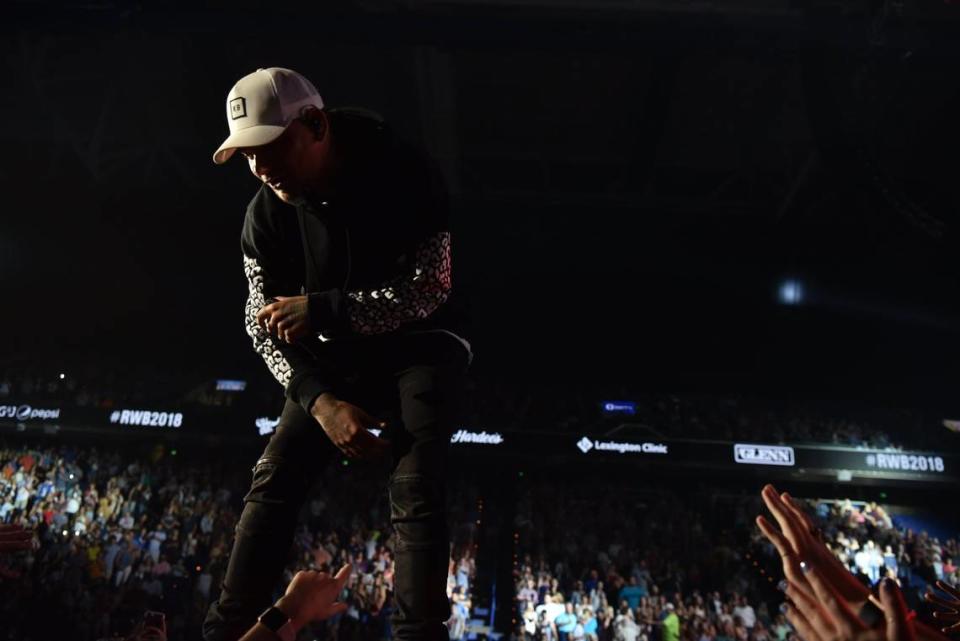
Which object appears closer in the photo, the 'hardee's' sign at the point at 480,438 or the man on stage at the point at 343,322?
the man on stage at the point at 343,322

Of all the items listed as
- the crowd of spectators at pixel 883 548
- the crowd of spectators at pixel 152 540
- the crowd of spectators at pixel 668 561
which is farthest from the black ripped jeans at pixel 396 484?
the crowd of spectators at pixel 883 548

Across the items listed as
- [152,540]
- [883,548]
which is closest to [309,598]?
[152,540]

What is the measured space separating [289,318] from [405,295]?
35 cm

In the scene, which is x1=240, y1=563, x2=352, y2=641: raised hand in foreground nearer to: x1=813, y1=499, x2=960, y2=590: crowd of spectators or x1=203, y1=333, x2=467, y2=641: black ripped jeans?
x1=203, y1=333, x2=467, y2=641: black ripped jeans

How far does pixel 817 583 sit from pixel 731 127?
11644mm

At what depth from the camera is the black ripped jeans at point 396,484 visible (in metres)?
1.83

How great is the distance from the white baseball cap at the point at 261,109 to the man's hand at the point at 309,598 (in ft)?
3.68

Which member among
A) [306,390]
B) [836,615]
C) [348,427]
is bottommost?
[836,615]

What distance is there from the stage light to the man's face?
1446 cm

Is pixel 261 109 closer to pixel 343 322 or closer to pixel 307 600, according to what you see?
pixel 343 322

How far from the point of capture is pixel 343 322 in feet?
6.87

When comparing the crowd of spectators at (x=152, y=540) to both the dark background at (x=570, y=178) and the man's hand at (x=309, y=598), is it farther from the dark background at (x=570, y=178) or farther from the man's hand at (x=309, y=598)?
the man's hand at (x=309, y=598)

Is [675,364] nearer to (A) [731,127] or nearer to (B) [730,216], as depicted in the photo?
(B) [730,216]

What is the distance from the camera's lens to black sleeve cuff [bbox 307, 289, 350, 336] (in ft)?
6.73
